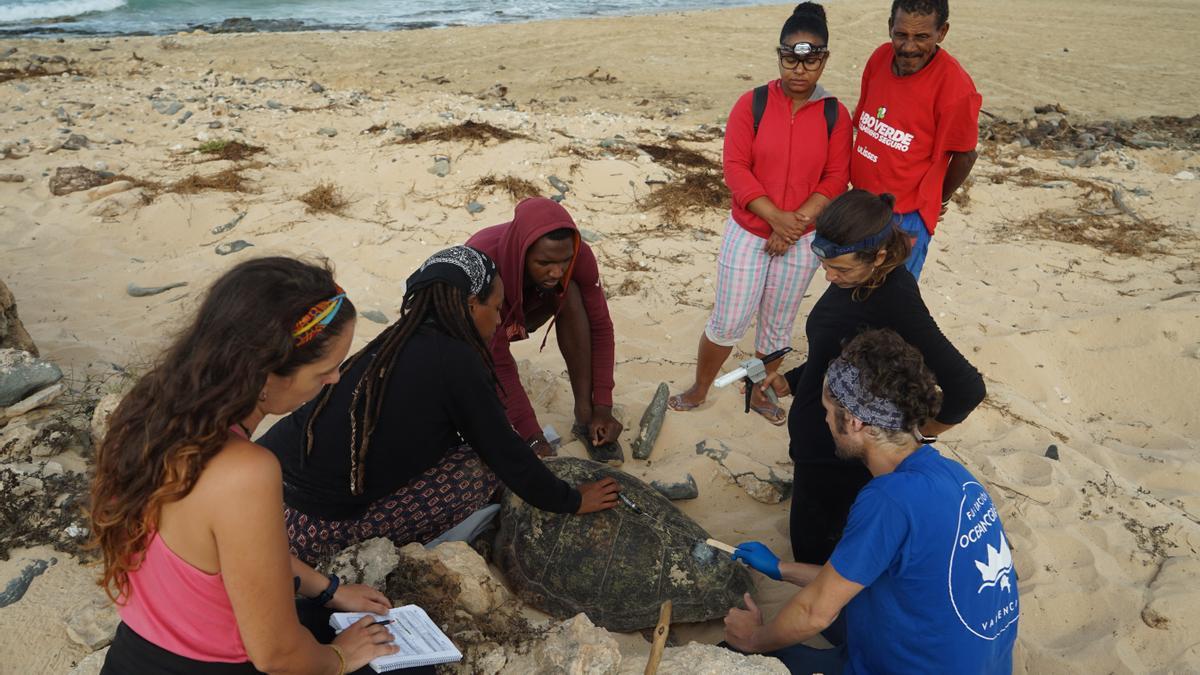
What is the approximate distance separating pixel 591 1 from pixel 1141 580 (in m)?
20.1

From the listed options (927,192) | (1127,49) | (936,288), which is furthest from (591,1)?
(927,192)

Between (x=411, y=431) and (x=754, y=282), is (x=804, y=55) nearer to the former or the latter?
(x=754, y=282)

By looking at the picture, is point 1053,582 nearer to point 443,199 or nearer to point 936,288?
point 936,288

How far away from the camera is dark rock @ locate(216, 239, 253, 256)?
5.35 metres

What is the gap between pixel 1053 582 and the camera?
2.82 meters

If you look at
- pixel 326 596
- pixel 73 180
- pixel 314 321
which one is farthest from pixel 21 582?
pixel 73 180

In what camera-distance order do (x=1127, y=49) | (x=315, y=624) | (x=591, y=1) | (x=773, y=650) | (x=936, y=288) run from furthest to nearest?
(x=591, y=1)
(x=1127, y=49)
(x=936, y=288)
(x=773, y=650)
(x=315, y=624)

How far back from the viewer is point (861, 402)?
198 centimetres

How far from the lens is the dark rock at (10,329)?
360 centimetres

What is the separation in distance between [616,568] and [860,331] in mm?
1145

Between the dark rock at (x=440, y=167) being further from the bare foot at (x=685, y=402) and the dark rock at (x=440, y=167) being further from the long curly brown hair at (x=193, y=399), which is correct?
the long curly brown hair at (x=193, y=399)

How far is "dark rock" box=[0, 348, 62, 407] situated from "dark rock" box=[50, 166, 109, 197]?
130 inches

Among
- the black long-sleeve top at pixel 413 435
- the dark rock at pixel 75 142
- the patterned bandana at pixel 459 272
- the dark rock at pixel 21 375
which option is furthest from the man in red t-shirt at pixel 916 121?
the dark rock at pixel 75 142

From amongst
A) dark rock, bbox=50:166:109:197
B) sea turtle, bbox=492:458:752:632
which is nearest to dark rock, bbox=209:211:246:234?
dark rock, bbox=50:166:109:197
